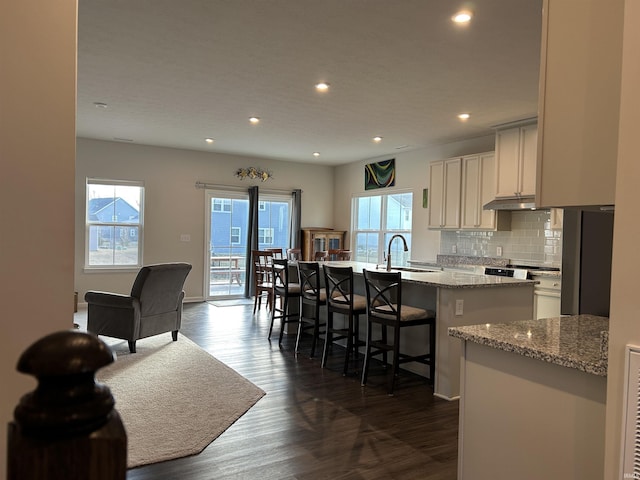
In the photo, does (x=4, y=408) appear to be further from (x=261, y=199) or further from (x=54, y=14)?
(x=261, y=199)

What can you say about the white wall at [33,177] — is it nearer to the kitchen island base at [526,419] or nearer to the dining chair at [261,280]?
the kitchen island base at [526,419]

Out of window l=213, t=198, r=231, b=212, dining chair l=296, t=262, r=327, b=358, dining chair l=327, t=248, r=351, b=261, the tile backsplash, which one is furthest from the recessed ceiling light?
window l=213, t=198, r=231, b=212

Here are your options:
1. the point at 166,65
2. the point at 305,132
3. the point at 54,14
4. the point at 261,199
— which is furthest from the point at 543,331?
the point at 261,199

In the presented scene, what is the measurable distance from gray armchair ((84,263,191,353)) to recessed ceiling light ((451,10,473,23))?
11.9ft

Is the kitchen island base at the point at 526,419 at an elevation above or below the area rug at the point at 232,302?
above

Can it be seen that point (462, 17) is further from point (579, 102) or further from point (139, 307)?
point (139, 307)

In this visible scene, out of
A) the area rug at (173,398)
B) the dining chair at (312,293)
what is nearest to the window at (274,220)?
the dining chair at (312,293)

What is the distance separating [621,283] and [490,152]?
5.28 metres

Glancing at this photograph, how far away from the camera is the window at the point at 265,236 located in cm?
896

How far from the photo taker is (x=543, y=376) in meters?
1.60

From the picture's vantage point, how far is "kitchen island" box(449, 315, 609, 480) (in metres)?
1.47

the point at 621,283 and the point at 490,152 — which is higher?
the point at 490,152

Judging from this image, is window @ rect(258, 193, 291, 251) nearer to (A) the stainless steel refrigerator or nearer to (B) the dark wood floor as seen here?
(B) the dark wood floor

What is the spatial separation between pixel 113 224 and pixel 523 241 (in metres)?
6.35
